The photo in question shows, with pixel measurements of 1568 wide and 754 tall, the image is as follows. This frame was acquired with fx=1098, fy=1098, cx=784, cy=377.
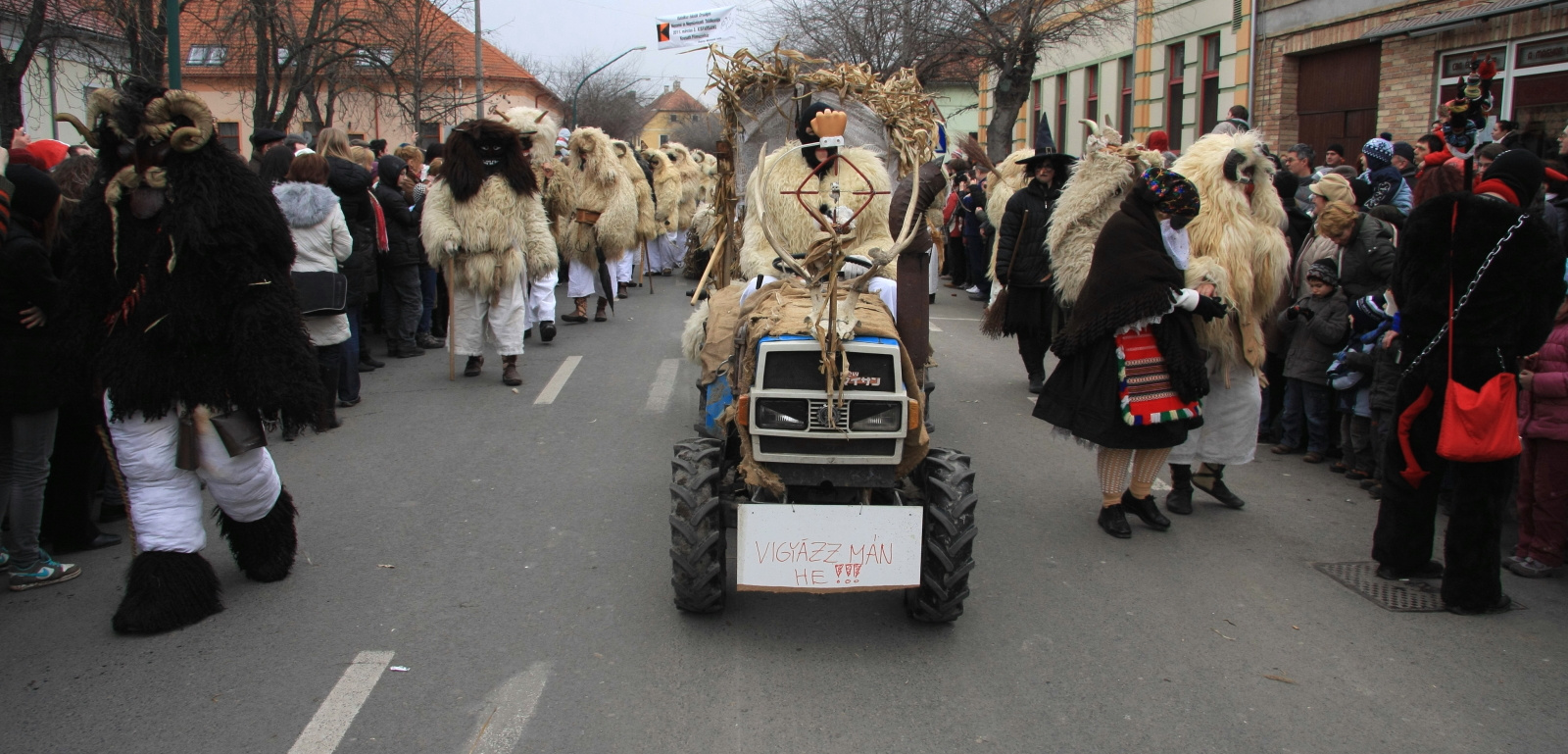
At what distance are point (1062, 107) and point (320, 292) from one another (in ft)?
91.5

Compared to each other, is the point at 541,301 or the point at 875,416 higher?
the point at 541,301

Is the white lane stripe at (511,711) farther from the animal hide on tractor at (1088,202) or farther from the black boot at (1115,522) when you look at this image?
the animal hide on tractor at (1088,202)

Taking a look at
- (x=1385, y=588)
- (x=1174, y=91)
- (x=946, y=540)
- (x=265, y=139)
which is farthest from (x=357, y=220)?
(x=1174, y=91)

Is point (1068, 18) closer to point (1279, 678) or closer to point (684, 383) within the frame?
point (684, 383)

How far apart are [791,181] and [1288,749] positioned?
378cm

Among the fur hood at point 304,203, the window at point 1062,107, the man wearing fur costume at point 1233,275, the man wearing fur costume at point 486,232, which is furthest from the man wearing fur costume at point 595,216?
the window at point 1062,107

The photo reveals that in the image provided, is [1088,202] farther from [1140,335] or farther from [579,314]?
[579,314]

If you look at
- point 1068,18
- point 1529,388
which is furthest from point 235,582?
point 1068,18

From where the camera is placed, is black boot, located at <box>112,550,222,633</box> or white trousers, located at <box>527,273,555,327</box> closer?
black boot, located at <box>112,550,222,633</box>

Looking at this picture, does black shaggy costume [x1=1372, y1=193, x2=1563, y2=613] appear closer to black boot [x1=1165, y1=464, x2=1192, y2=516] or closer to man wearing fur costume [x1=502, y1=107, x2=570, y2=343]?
black boot [x1=1165, y1=464, x2=1192, y2=516]

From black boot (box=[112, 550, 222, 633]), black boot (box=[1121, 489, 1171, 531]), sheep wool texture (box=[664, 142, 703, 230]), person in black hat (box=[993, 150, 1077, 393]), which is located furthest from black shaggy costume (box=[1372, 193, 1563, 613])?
sheep wool texture (box=[664, 142, 703, 230])

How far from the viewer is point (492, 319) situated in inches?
373

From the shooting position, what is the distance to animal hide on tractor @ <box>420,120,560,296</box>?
359 inches

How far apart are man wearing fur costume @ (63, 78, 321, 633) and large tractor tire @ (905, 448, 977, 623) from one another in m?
2.71
